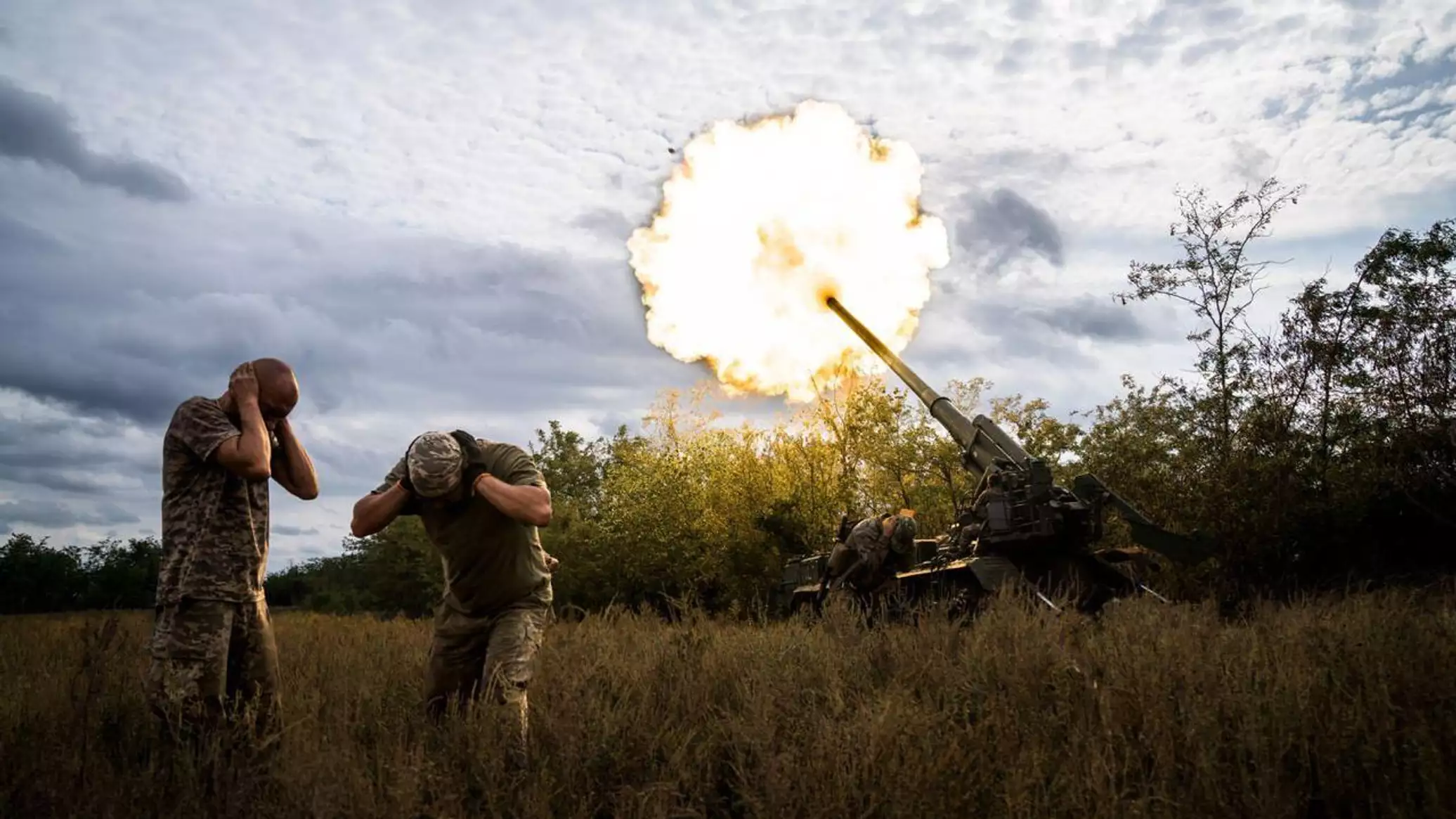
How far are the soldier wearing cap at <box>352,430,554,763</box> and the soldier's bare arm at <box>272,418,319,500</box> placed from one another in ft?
1.22

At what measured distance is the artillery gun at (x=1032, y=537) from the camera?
11.5 m

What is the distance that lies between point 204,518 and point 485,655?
154cm

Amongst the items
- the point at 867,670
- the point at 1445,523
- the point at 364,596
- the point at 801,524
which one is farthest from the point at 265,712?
the point at 364,596

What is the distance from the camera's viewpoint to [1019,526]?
11500 millimetres

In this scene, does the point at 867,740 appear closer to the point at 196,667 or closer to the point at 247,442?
the point at 196,667

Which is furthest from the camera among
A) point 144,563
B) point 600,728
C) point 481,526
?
point 144,563

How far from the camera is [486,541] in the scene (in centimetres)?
519

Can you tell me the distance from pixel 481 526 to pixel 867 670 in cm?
299

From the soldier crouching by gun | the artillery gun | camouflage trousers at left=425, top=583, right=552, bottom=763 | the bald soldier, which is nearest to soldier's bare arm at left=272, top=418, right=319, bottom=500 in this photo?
the bald soldier

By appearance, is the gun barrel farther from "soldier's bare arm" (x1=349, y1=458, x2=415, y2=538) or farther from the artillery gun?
"soldier's bare arm" (x1=349, y1=458, x2=415, y2=538)

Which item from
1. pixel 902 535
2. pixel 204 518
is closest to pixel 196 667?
pixel 204 518

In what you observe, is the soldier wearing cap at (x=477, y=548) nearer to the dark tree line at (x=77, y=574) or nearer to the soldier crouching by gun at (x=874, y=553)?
the soldier crouching by gun at (x=874, y=553)

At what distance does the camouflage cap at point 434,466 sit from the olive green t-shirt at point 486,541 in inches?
10.1

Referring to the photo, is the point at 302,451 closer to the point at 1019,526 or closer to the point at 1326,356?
the point at 1019,526
